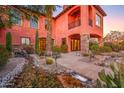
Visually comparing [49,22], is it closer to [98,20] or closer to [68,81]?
[98,20]

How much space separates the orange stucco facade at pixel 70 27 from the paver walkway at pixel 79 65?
133mm

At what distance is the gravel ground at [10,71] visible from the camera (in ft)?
8.48

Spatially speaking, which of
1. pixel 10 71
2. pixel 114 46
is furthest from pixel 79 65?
pixel 10 71

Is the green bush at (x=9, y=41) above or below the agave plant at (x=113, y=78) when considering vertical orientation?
above

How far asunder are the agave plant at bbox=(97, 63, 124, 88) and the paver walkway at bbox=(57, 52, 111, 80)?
10 cm

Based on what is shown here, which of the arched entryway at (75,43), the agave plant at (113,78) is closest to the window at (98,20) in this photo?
the arched entryway at (75,43)

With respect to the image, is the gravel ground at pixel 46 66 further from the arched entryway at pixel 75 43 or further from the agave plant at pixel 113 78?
the agave plant at pixel 113 78

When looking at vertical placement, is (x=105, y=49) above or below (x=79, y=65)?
above

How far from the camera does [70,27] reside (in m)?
2.84

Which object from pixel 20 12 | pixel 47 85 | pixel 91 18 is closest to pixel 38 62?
pixel 47 85

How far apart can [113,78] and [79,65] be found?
483 millimetres

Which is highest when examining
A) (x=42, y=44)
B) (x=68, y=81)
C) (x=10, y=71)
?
(x=42, y=44)
